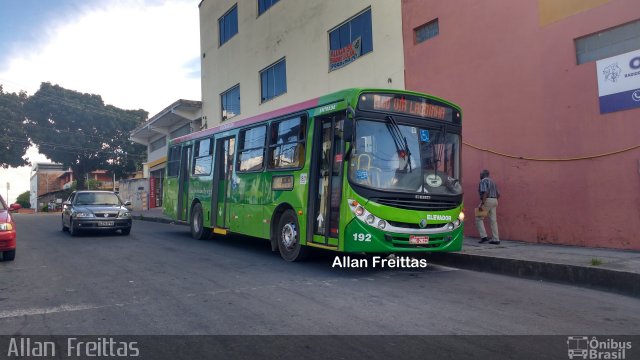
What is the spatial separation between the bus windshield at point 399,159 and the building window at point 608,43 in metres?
3.92

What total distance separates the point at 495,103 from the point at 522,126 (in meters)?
0.95

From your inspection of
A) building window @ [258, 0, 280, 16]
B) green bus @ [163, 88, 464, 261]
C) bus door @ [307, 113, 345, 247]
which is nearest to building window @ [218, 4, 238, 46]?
building window @ [258, 0, 280, 16]

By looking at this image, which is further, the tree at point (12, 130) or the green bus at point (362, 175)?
the tree at point (12, 130)

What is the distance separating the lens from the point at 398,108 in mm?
7969

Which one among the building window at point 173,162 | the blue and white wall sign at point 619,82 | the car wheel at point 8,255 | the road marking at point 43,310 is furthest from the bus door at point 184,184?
the blue and white wall sign at point 619,82

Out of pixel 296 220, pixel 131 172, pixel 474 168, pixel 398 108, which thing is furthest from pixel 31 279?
pixel 131 172

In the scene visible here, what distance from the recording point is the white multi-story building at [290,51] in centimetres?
1455

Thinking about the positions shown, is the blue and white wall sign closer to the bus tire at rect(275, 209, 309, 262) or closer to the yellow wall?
the yellow wall

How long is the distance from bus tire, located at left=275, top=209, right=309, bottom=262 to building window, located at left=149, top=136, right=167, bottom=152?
86.8ft

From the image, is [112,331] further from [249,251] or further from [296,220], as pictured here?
[249,251]

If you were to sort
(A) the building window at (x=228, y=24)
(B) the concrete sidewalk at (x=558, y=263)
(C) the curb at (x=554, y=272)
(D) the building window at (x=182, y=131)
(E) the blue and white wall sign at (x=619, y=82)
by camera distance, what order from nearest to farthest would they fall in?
(C) the curb at (x=554, y=272)
(B) the concrete sidewalk at (x=558, y=263)
(E) the blue and white wall sign at (x=619, y=82)
(A) the building window at (x=228, y=24)
(D) the building window at (x=182, y=131)

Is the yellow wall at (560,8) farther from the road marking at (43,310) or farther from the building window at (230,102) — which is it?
the building window at (230,102)

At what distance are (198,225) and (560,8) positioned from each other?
1045 centimetres
